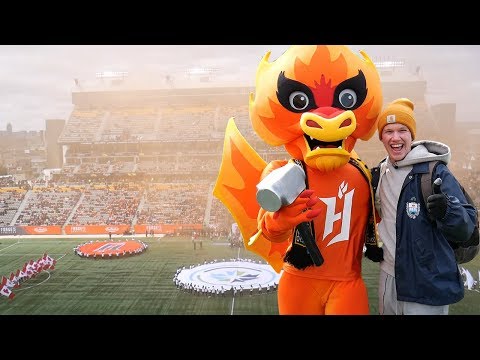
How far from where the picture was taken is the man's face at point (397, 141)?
2.11 metres

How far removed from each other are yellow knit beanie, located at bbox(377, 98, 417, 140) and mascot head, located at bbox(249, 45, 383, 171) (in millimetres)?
Answer: 88

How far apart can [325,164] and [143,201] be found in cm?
1498

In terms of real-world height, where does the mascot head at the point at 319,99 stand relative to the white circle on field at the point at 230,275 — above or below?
above

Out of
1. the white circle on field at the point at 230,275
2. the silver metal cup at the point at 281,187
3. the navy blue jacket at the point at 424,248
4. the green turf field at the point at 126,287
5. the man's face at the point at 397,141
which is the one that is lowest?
the green turf field at the point at 126,287

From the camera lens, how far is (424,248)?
2.01 m

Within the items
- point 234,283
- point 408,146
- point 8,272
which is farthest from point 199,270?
point 408,146

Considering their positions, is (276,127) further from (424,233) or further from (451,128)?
(451,128)

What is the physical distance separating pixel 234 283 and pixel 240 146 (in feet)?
20.4

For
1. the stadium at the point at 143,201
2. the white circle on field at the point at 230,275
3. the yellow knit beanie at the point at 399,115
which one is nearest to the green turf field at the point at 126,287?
the stadium at the point at 143,201

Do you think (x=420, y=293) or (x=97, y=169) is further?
(x=97, y=169)

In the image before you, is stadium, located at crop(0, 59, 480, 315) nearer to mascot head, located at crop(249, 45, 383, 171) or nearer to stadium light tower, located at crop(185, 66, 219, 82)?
stadium light tower, located at crop(185, 66, 219, 82)

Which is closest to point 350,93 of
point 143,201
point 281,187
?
point 281,187

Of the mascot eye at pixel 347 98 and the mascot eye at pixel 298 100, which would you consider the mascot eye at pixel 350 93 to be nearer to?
the mascot eye at pixel 347 98

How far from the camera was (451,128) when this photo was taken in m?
11.0
